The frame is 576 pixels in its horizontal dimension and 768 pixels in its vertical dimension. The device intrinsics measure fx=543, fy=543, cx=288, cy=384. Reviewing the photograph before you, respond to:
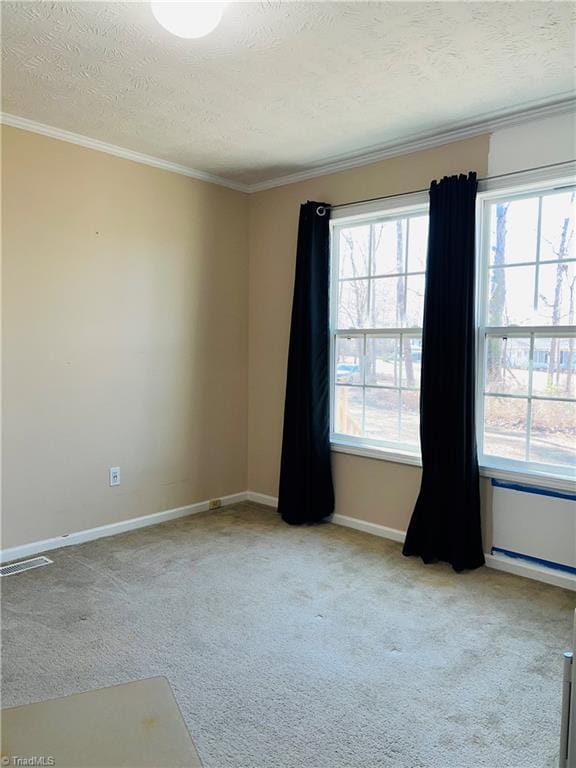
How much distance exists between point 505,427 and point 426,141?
1.80 metres

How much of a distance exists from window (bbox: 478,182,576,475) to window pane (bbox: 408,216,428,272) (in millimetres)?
405

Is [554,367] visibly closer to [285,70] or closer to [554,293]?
[554,293]

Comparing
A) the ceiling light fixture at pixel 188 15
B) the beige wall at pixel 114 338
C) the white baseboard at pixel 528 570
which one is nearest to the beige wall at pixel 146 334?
the beige wall at pixel 114 338

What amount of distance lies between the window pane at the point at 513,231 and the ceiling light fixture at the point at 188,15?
6.34 ft

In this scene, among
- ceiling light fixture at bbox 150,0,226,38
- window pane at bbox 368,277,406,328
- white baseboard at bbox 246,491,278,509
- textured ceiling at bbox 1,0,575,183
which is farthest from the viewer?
white baseboard at bbox 246,491,278,509

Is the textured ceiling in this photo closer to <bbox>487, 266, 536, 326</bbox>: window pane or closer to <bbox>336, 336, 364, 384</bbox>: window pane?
<bbox>487, 266, 536, 326</bbox>: window pane

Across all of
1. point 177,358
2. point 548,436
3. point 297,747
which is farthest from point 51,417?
point 548,436

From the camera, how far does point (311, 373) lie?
3895 mm

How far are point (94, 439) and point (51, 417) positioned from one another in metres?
0.33

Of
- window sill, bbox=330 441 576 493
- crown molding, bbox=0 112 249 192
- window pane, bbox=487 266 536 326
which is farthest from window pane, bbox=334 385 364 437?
crown molding, bbox=0 112 249 192

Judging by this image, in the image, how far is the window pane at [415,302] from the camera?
3539mm

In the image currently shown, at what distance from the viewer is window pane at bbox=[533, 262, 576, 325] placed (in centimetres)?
294

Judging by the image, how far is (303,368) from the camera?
3.91 meters

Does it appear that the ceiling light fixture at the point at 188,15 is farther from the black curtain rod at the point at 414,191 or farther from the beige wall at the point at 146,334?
the black curtain rod at the point at 414,191
